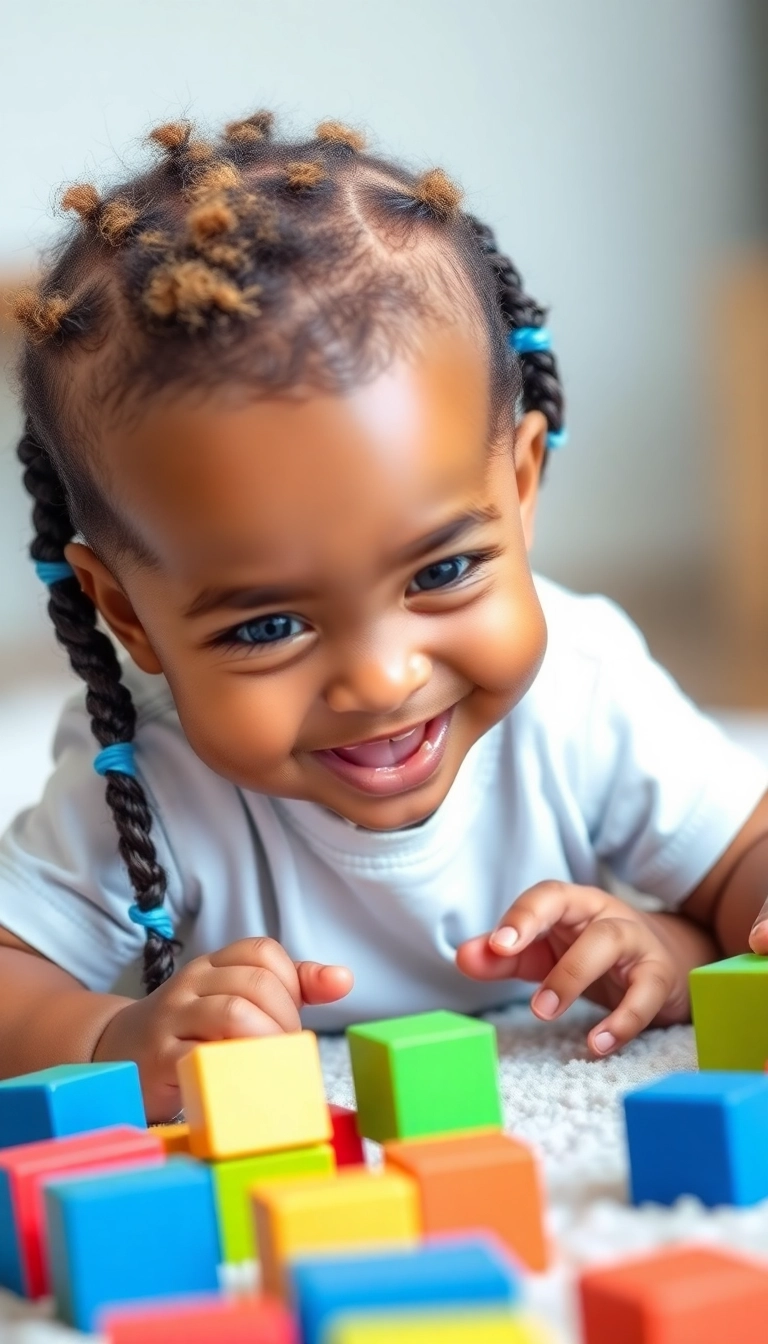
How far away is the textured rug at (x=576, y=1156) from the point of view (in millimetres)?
494

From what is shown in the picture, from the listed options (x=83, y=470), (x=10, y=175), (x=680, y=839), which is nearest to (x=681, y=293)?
(x=10, y=175)

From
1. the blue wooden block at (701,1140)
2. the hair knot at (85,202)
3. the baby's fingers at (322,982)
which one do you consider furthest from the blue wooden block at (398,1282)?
the hair knot at (85,202)

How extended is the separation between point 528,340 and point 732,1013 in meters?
0.48

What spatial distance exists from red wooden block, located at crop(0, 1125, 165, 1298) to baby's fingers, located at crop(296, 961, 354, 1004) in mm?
217

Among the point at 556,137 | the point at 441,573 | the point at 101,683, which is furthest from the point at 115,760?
the point at 556,137

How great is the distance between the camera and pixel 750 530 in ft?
8.52

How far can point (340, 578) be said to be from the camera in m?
0.72

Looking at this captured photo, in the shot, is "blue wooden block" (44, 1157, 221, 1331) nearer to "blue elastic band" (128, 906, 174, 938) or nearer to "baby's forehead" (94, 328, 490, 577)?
"baby's forehead" (94, 328, 490, 577)

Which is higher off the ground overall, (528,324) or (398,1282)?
(528,324)

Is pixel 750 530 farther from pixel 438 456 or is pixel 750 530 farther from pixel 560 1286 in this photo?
pixel 560 1286

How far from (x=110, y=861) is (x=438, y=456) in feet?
1.27

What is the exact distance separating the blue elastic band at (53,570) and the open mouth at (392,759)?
0.80 feet

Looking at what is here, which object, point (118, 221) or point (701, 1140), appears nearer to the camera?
point (701, 1140)

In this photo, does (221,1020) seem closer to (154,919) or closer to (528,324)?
(154,919)
